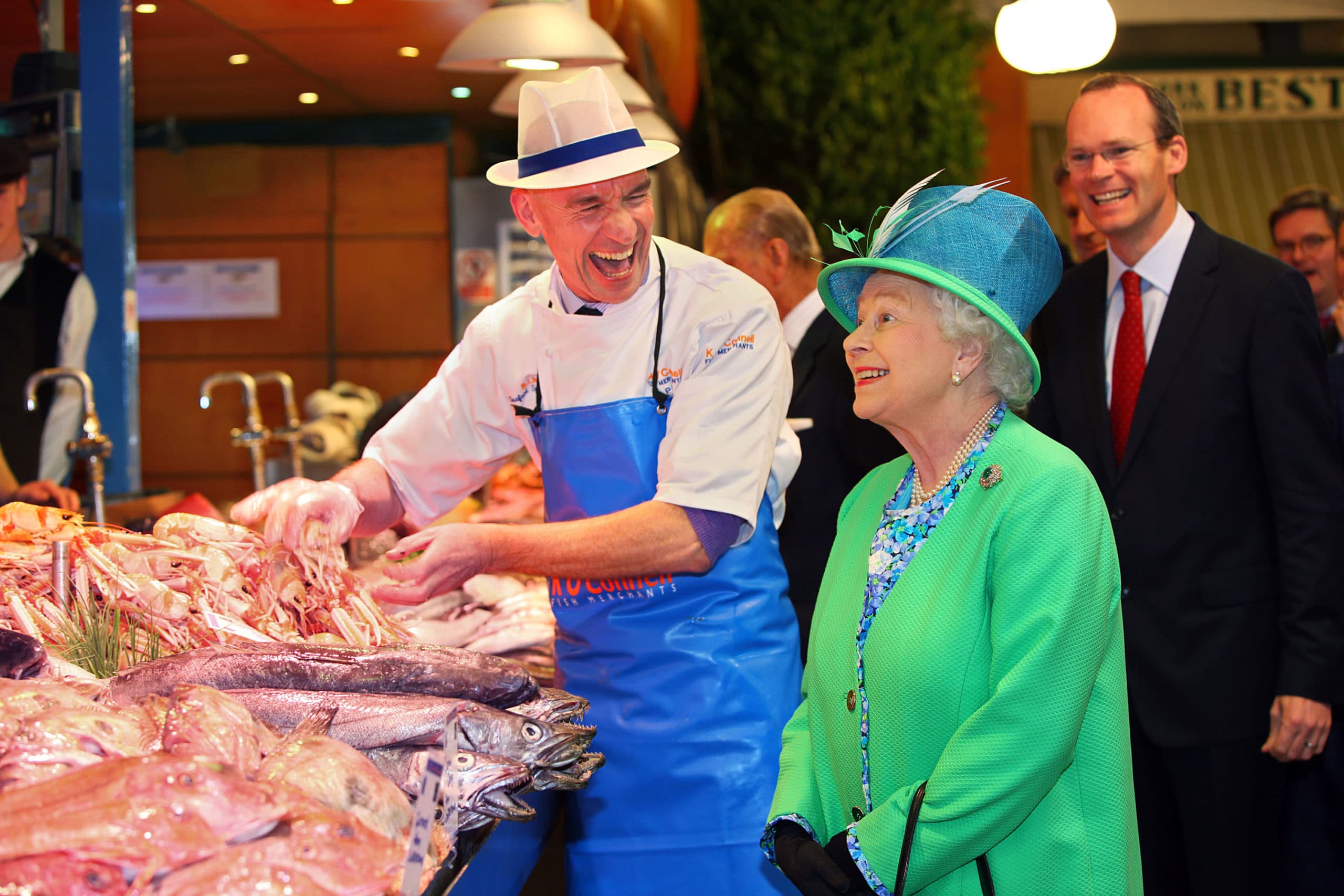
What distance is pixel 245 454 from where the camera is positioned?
890 cm

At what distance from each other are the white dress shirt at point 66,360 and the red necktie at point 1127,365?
131 inches

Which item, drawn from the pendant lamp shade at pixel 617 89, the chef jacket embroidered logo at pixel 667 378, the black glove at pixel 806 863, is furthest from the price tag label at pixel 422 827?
the pendant lamp shade at pixel 617 89

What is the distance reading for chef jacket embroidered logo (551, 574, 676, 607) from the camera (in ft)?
7.06

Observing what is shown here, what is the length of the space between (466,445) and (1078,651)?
1.38 meters

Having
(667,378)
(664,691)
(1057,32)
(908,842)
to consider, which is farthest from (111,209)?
(1057,32)

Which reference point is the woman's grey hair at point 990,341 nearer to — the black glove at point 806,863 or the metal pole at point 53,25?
the black glove at point 806,863

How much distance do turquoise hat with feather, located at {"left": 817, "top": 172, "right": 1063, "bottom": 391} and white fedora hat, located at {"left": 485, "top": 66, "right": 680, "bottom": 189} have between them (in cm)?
62

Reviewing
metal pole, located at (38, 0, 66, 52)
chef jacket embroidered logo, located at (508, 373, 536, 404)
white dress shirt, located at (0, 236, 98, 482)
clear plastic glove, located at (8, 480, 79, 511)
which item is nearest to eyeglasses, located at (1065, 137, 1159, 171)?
chef jacket embroidered logo, located at (508, 373, 536, 404)

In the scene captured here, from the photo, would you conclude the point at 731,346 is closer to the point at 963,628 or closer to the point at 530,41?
the point at 963,628

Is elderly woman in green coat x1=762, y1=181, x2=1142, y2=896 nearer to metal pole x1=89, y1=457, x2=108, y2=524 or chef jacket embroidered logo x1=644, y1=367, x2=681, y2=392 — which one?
chef jacket embroidered logo x1=644, y1=367, x2=681, y2=392

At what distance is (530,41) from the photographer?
11.9 feet

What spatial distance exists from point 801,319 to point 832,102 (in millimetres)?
6386

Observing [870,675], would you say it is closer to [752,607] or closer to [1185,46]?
[752,607]

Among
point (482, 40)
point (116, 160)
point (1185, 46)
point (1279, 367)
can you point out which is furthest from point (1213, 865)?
point (1185, 46)
